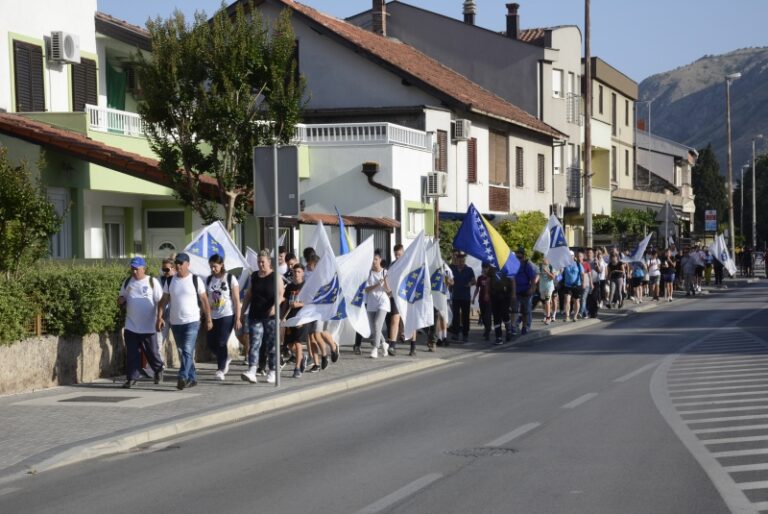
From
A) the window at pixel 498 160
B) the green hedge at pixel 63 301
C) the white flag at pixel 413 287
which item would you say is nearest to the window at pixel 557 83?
the window at pixel 498 160

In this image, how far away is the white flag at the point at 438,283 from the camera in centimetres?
2227

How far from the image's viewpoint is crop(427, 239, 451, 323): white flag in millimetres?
22266

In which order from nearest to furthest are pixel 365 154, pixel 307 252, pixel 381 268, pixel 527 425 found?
pixel 527 425, pixel 307 252, pixel 381 268, pixel 365 154

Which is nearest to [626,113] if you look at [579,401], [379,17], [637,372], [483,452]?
[379,17]

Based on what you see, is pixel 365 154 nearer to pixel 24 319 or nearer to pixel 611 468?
pixel 24 319

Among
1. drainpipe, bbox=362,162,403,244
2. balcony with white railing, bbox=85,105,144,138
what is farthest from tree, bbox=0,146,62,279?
drainpipe, bbox=362,162,403,244

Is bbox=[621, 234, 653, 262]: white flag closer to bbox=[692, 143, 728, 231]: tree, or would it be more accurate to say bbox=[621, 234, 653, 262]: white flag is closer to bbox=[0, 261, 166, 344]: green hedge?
bbox=[0, 261, 166, 344]: green hedge

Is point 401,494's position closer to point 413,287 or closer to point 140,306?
point 140,306

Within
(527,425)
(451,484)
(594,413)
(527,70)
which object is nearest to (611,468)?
(451,484)

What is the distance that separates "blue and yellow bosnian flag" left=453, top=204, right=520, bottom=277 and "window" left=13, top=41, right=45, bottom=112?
10000 mm

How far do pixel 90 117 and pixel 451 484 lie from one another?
1828 centimetres

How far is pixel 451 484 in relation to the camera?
8820mm

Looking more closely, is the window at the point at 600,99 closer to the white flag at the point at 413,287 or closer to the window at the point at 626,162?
the window at the point at 626,162

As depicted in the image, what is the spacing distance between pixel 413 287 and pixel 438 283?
49.8 inches
